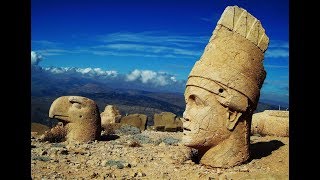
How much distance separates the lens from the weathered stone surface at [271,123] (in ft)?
46.6

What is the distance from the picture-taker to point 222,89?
8820 millimetres

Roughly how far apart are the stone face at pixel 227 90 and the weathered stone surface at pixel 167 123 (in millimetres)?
9466

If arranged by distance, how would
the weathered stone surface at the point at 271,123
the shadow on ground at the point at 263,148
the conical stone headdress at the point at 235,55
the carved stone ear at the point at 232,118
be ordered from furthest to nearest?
the weathered stone surface at the point at 271,123, the shadow on ground at the point at 263,148, the carved stone ear at the point at 232,118, the conical stone headdress at the point at 235,55

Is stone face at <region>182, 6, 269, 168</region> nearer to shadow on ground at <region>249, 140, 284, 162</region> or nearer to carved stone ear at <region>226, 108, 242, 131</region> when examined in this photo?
carved stone ear at <region>226, 108, 242, 131</region>

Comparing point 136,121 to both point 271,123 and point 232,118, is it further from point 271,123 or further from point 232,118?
point 232,118

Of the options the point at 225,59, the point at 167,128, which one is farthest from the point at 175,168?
the point at 167,128

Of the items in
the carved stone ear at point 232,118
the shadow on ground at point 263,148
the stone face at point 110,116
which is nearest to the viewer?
the carved stone ear at point 232,118

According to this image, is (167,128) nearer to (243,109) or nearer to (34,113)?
(243,109)

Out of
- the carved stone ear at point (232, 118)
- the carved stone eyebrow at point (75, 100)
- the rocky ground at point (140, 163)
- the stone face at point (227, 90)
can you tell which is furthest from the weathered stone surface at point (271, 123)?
the carved stone eyebrow at point (75, 100)

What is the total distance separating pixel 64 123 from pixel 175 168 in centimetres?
543

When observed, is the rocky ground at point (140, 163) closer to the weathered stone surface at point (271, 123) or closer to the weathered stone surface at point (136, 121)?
the weathered stone surface at point (271, 123)

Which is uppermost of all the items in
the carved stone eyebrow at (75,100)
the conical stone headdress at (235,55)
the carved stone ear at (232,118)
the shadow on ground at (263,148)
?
the conical stone headdress at (235,55)

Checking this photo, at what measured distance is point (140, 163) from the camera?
10031 mm

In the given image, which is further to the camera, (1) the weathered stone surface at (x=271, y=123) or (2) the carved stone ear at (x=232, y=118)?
(1) the weathered stone surface at (x=271, y=123)
